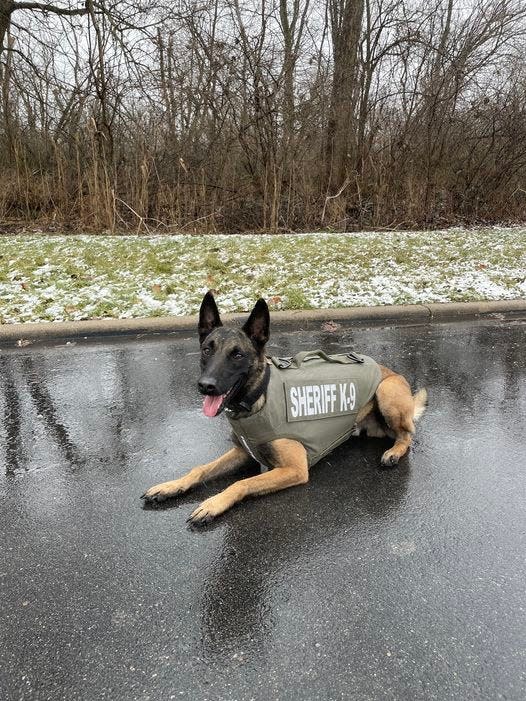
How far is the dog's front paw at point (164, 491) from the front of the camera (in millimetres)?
2971

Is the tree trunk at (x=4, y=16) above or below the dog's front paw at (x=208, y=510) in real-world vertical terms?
above

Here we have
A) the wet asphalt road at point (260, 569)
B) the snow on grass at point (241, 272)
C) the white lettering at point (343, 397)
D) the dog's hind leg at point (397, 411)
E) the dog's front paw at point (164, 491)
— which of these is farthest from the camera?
the snow on grass at point (241, 272)

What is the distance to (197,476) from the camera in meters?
3.09

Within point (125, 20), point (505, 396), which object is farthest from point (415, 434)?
point (125, 20)

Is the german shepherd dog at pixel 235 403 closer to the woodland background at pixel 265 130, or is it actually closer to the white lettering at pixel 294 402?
the white lettering at pixel 294 402

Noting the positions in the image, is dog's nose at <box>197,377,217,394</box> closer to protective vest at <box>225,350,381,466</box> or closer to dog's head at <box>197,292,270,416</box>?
dog's head at <box>197,292,270,416</box>

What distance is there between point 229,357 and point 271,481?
Answer: 79 cm

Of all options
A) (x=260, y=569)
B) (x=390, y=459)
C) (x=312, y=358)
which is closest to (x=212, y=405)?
(x=260, y=569)

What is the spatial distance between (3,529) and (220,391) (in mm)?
1478

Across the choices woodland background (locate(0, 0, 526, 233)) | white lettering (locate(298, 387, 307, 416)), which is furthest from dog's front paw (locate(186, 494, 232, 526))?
woodland background (locate(0, 0, 526, 233))

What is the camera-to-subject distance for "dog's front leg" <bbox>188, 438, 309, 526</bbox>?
2763 mm

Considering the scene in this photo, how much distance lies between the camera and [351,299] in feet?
24.8

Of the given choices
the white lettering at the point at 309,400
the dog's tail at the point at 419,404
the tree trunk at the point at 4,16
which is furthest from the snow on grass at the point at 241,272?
the tree trunk at the point at 4,16

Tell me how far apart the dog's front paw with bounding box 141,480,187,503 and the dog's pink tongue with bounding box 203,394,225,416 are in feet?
1.82
